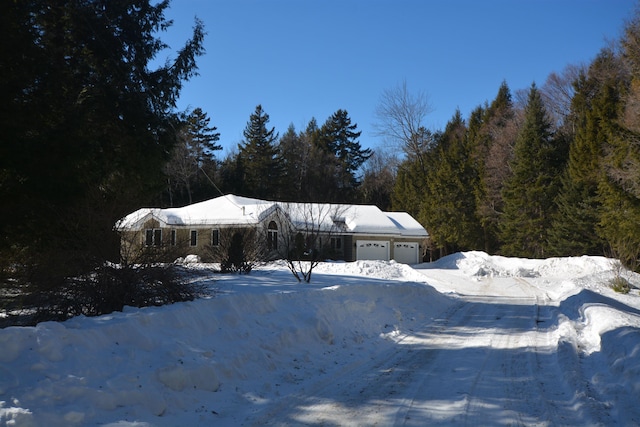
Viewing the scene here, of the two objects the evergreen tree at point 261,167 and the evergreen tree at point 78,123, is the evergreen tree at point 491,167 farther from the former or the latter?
the evergreen tree at point 78,123

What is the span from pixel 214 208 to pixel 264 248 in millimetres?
18539

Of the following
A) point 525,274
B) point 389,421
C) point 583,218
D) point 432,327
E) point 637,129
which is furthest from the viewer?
point 583,218

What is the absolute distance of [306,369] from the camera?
8094 millimetres

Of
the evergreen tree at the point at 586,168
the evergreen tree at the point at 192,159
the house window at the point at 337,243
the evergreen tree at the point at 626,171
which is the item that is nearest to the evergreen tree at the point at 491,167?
the evergreen tree at the point at 586,168

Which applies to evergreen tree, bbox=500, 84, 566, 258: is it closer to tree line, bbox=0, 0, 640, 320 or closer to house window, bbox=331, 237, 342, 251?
tree line, bbox=0, 0, 640, 320

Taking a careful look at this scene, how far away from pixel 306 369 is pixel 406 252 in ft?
119

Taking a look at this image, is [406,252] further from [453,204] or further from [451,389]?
[451,389]

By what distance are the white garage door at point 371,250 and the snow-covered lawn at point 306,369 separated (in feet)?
94.5

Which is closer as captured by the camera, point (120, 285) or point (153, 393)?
point (153, 393)

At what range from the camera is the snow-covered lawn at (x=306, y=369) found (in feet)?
18.1

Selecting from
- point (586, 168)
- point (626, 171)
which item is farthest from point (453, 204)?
point (626, 171)

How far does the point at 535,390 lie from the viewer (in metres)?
6.98

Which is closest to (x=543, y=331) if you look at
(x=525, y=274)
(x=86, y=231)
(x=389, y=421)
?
(x=389, y=421)

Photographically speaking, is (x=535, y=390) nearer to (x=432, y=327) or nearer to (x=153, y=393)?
(x=153, y=393)
